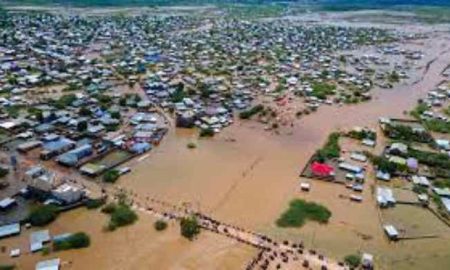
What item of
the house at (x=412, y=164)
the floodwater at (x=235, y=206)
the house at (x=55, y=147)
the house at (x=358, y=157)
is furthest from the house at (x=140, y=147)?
the house at (x=412, y=164)

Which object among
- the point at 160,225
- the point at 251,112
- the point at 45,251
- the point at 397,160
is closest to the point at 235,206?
the point at 160,225

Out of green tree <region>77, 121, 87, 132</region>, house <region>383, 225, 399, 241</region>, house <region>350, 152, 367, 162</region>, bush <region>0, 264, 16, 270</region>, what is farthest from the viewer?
green tree <region>77, 121, 87, 132</region>

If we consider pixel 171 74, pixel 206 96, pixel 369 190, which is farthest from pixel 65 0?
pixel 369 190

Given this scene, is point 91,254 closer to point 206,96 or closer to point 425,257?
point 425,257

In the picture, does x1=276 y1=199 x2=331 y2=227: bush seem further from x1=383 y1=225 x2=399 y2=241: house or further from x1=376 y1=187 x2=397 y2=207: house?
x1=376 y1=187 x2=397 y2=207: house

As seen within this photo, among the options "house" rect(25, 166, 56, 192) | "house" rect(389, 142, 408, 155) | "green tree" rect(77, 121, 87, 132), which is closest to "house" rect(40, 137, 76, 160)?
"house" rect(25, 166, 56, 192)
